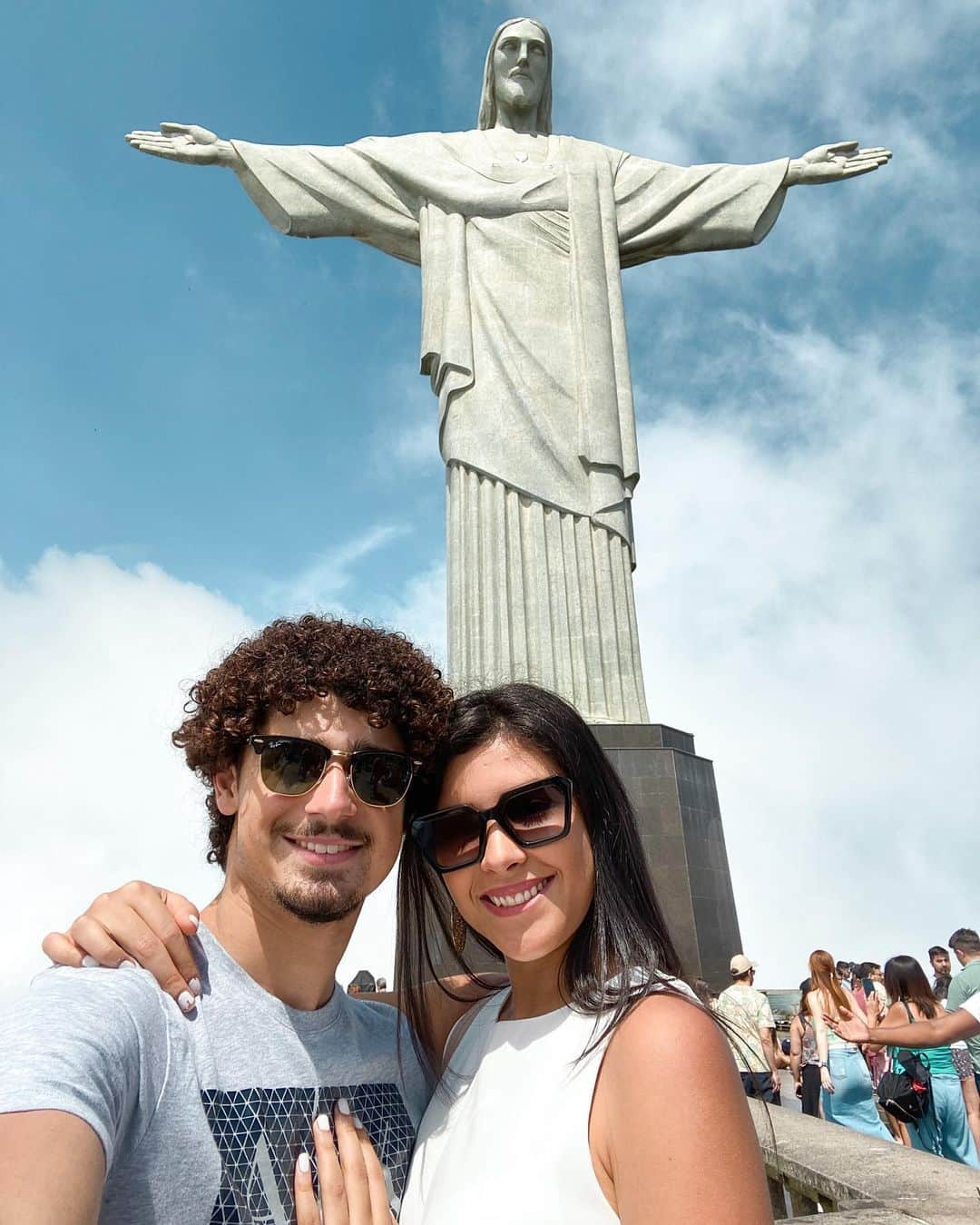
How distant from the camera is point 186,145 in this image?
7871 mm

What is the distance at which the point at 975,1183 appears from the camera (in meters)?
3.02

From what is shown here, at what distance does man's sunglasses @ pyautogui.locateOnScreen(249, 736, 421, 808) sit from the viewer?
5.68 feet

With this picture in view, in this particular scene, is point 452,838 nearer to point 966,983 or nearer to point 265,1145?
point 265,1145

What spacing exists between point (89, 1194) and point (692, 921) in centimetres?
571

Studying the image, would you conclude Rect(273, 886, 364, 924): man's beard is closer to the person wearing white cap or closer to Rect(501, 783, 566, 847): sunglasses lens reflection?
Rect(501, 783, 566, 847): sunglasses lens reflection

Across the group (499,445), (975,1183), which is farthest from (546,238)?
(975,1183)

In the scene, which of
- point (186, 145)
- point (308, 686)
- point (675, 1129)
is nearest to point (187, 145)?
point (186, 145)

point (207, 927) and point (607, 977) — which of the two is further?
point (207, 927)

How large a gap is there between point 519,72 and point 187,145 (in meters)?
3.00

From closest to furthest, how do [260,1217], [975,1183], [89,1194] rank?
1. [89,1194]
2. [260,1217]
3. [975,1183]

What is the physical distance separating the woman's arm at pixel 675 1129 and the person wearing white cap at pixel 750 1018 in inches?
194

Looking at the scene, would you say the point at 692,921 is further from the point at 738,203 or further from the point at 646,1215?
the point at 738,203

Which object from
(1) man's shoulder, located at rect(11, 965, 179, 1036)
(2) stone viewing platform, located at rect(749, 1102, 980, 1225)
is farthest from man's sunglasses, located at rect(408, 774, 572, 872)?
(2) stone viewing platform, located at rect(749, 1102, 980, 1225)

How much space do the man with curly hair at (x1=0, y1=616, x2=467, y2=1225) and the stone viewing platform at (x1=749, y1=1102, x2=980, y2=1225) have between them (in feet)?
4.21
